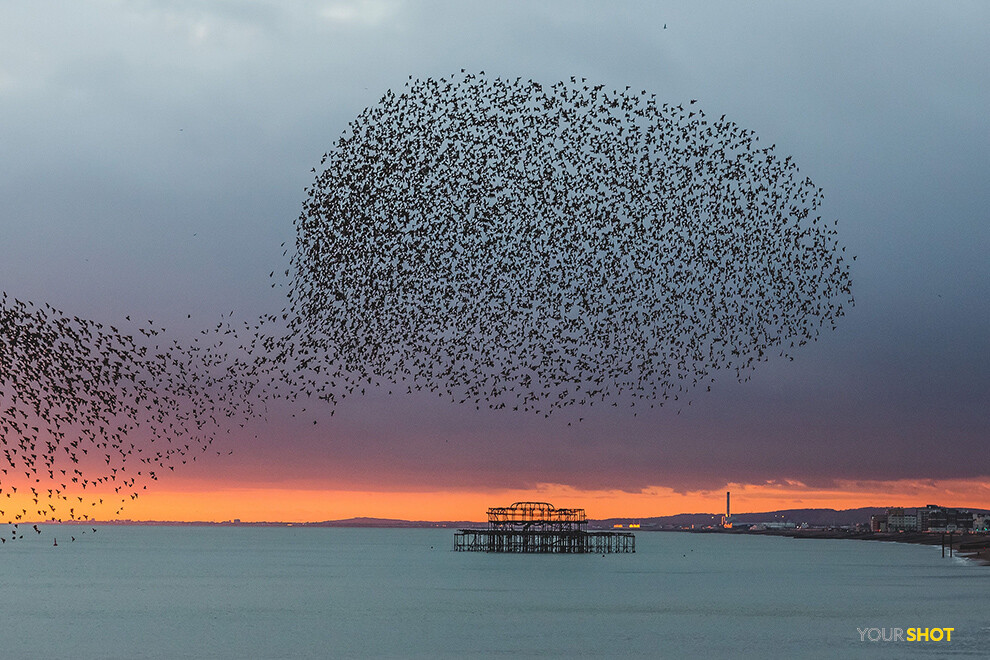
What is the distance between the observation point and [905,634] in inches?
2827

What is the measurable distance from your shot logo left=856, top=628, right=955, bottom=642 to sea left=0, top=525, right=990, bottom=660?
302 millimetres

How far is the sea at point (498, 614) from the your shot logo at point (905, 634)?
0.30 m

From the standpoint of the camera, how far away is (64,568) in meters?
176

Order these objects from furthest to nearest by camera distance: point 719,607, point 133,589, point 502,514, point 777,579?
point 502,514, point 777,579, point 133,589, point 719,607

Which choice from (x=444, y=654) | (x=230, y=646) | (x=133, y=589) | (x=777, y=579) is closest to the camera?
(x=444, y=654)

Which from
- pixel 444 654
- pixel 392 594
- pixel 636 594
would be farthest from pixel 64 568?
pixel 444 654

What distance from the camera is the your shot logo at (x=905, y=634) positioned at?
6754 cm

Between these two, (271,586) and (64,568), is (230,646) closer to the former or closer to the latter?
(271,586)

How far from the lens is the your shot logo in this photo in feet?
222

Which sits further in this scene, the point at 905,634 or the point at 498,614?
the point at 498,614

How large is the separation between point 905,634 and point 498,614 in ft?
95.8

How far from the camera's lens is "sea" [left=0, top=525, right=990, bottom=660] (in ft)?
222

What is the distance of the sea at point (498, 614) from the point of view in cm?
6781

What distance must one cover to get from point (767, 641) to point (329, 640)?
25.5 meters
